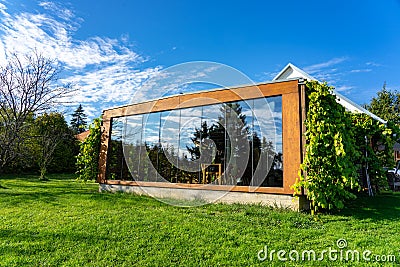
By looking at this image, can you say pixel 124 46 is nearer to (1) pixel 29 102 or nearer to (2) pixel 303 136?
(1) pixel 29 102

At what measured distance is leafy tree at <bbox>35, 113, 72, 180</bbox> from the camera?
1512 centimetres

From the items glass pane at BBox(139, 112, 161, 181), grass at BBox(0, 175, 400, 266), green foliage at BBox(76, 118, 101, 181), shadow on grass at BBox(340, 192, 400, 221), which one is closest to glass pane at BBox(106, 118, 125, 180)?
green foliage at BBox(76, 118, 101, 181)

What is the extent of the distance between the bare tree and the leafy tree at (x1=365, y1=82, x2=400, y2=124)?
2645 centimetres

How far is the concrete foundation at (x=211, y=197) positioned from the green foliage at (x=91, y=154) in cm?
167

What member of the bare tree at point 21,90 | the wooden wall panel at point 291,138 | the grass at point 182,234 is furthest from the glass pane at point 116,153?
the wooden wall panel at point 291,138

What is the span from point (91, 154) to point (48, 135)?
7.28 metres

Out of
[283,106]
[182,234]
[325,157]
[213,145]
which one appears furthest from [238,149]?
[182,234]

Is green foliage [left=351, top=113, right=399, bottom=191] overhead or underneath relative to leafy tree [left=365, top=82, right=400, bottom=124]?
underneath

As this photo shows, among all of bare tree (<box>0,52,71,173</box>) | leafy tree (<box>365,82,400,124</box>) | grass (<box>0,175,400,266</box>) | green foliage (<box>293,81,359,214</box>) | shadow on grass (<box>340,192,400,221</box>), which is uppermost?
leafy tree (<box>365,82,400,124</box>)

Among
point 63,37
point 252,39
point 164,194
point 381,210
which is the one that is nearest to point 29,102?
point 63,37

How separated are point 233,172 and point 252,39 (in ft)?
15.7

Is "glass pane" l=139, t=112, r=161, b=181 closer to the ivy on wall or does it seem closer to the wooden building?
the wooden building

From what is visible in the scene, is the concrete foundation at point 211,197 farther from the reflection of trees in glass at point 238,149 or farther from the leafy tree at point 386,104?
the leafy tree at point 386,104

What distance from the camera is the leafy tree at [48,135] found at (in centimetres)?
1512
